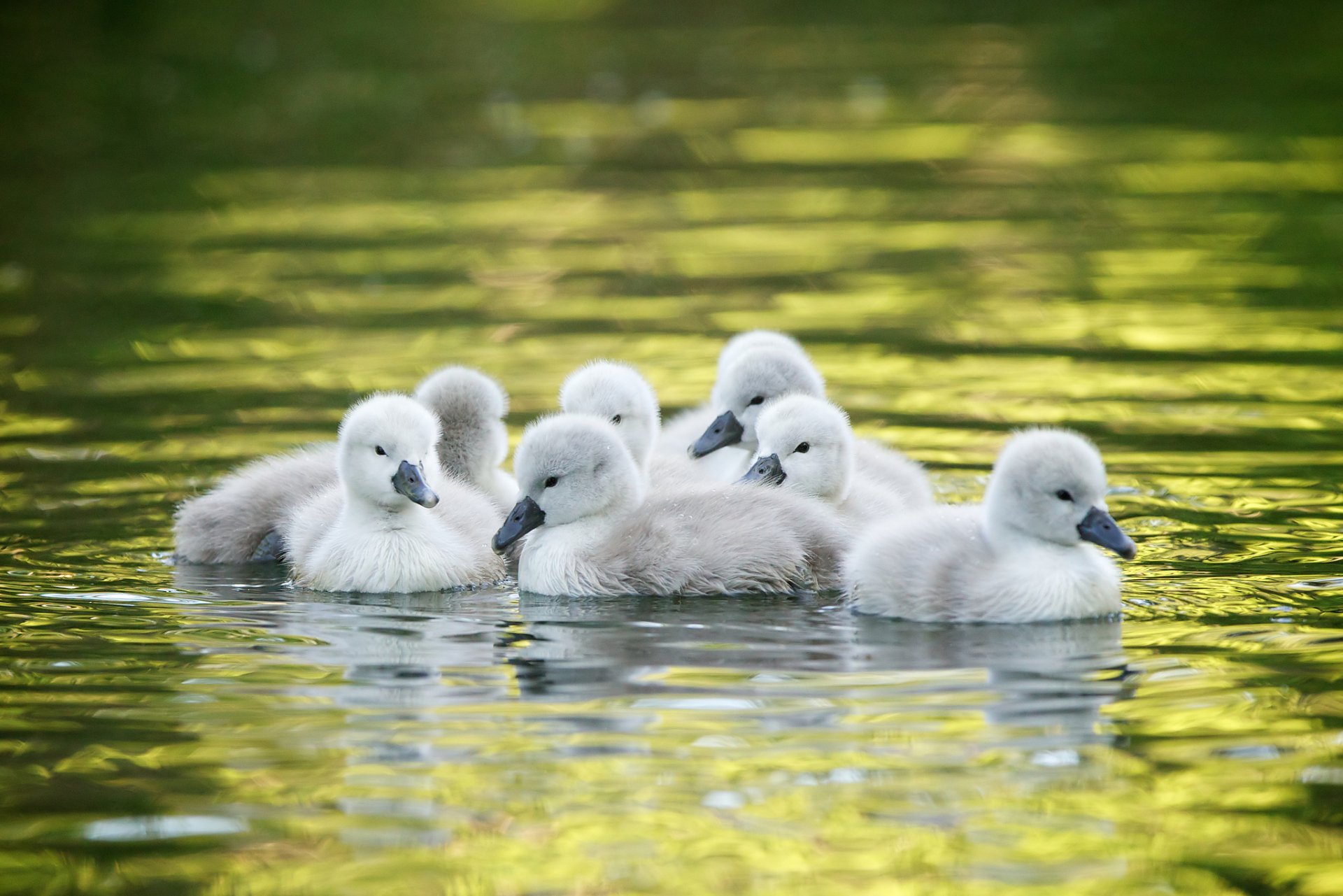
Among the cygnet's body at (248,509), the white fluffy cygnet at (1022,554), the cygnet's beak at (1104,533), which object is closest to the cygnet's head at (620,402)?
the cygnet's body at (248,509)

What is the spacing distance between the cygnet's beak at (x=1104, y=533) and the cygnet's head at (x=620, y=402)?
2207mm

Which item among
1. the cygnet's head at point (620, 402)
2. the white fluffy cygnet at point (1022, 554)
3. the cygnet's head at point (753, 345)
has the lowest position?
the white fluffy cygnet at point (1022, 554)

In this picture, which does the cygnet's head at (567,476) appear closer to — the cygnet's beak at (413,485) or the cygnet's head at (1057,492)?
the cygnet's beak at (413,485)

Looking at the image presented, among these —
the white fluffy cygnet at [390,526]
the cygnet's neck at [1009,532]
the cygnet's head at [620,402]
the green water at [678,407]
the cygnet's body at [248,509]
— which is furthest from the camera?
the cygnet's head at [620,402]

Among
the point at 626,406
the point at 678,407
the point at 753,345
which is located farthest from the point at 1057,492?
the point at 678,407

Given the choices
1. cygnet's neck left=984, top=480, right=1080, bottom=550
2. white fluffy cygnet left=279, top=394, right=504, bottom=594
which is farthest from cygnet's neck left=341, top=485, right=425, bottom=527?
cygnet's neck left=984, top=480, right=1080, bottom=550

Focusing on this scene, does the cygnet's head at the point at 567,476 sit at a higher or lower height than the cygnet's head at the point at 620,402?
lower

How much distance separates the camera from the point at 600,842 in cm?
498

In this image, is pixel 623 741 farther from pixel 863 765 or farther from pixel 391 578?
pixel 391 578

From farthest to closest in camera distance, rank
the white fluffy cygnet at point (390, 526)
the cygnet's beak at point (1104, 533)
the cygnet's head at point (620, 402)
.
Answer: the cygnet's head at point (620, 402) < the white fluffy cygnet at point (390, 526) < the cygnet's beak at point (1104, 533)

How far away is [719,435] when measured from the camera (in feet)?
28.3

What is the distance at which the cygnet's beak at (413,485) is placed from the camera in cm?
741

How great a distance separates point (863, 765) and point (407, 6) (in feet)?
84.5

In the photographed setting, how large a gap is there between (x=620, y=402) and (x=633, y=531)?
1.00 m
